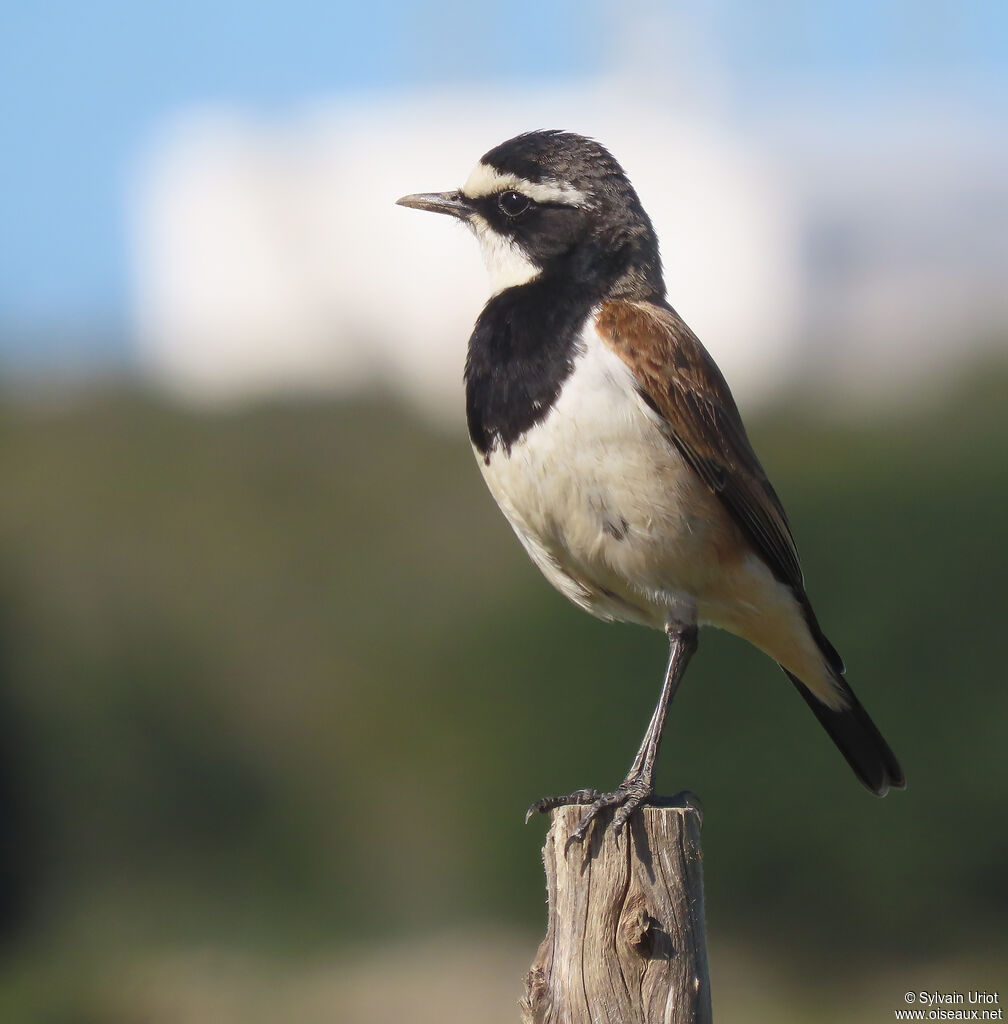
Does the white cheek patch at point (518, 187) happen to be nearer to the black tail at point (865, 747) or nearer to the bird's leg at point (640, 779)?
the bird's leg at point (640, 779)

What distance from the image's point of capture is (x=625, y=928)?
4.66 meters

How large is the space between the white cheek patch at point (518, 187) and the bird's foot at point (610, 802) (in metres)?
2.17

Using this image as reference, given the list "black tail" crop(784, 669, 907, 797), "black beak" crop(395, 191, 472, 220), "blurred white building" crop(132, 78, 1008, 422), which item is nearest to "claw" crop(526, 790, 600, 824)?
"black tail" crop(784, 669, 907, 797)

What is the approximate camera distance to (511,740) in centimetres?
1265

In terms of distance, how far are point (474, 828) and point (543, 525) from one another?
25.4 feet

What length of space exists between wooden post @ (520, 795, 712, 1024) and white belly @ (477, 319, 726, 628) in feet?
3.30

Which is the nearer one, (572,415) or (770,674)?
(572,415)

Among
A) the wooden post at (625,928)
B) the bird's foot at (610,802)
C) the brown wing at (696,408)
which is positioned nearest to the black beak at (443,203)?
the brown wing at (696,408)

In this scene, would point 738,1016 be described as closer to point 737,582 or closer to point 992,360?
point 992,360

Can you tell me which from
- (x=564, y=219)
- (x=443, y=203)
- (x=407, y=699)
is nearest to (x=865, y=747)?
(x=564, y=219)

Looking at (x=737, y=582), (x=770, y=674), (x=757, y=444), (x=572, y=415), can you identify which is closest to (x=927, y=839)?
(x=770, y=674)

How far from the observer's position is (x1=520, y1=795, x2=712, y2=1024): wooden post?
182 inches

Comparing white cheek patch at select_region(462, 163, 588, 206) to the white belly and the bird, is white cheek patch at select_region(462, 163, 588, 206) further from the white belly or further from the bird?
the white belly

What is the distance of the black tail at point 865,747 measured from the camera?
251 inches
